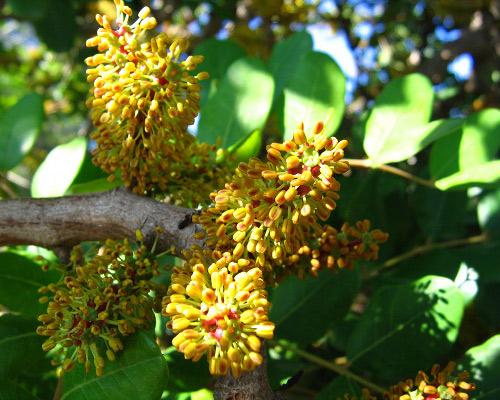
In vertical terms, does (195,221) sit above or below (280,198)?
below

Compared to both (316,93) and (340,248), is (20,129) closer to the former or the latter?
(316,93)

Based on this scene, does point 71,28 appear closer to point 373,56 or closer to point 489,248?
point 489,248

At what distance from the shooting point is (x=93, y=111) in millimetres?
1000

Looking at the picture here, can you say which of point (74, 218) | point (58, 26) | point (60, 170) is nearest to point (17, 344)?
point (74, 218)

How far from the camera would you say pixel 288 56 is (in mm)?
1599

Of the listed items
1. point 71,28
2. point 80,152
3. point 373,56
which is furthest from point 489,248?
point 373,56

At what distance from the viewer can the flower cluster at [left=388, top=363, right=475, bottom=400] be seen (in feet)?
2.95

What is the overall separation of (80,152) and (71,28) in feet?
5.11

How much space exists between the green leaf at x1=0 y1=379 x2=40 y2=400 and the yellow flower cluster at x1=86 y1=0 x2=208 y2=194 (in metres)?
0.47

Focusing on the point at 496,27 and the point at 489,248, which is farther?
the point at 496,27

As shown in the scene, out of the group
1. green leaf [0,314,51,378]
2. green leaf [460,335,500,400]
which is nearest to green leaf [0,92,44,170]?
green leaf [0,314,51,378]

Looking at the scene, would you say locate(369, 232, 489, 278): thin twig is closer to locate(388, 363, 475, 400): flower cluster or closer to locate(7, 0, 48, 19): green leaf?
locate(388, 363, 475, 400): flower cluster

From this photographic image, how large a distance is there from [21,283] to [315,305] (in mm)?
621

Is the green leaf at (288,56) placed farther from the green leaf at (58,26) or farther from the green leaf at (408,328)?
the green leaf at (58,26)
